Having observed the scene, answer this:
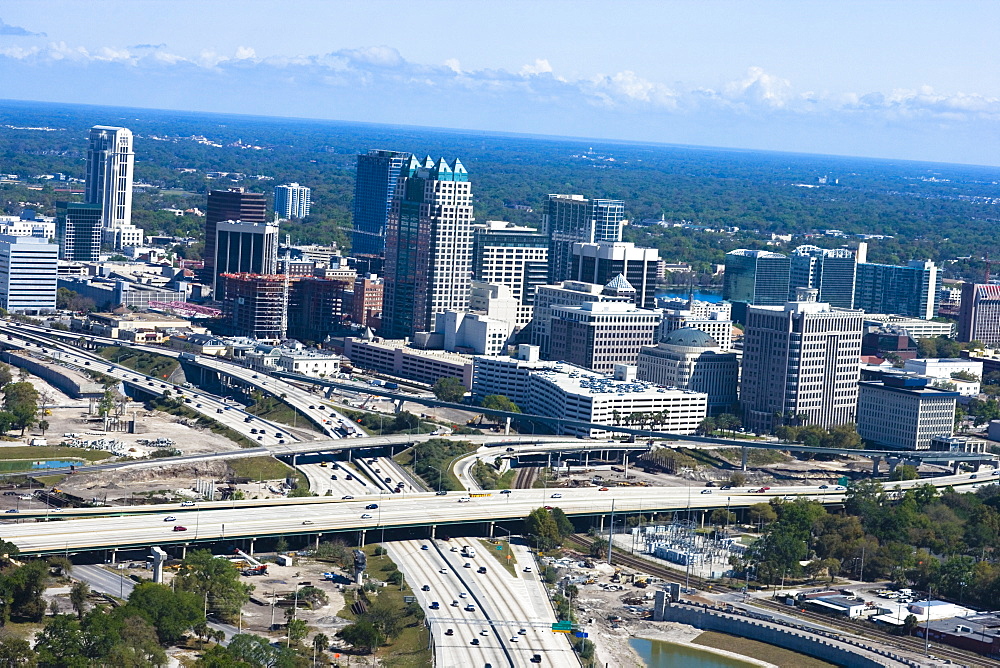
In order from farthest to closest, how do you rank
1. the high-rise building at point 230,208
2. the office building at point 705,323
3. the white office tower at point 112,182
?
the white office tower at point 112,182 → the high-rise building at point 230,208 → the office building at point 705,323

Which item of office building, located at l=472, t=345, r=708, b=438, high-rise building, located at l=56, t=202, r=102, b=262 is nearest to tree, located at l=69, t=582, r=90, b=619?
office building, located at l=472, t=345, r=708, b=438

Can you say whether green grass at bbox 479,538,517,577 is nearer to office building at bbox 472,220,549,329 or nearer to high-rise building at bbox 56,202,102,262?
office building at bbox 472,220,549,329

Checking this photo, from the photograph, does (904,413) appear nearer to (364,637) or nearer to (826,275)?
(364,637)

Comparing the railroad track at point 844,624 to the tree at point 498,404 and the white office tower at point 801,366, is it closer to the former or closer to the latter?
the tree at point 498,404

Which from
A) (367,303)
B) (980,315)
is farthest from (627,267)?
(980,315)

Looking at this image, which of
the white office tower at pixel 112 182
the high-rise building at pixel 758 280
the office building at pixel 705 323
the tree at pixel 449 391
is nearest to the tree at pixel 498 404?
the tree at pixel 449 391

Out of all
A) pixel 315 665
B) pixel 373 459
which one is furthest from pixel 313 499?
pixel 315 665
